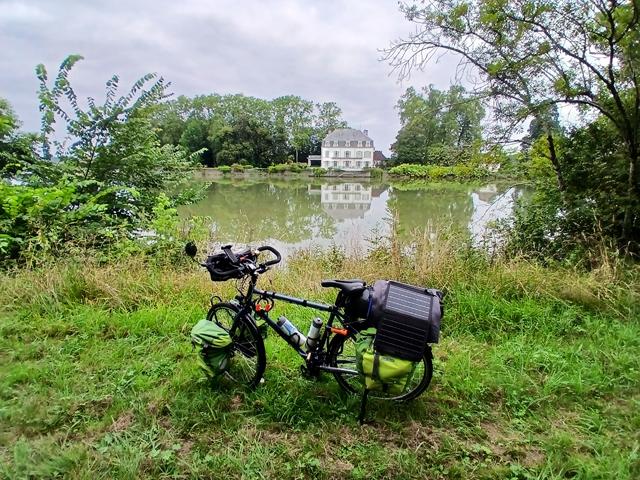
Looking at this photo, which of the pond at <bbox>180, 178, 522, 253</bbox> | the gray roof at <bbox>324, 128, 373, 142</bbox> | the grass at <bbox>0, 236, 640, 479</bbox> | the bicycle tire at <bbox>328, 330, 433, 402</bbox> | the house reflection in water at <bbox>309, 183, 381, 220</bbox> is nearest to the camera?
the grass at <bbox>0, 236, 640, 479</bbox>

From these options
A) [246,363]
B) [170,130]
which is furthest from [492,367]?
[170,130]

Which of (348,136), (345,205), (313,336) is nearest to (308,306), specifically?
(313,336)

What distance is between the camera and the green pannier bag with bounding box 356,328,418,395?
5.64ft

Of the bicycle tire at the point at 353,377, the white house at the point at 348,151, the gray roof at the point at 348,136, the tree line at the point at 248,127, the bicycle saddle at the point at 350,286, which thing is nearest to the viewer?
the bicycle saddle at the point at 350,286

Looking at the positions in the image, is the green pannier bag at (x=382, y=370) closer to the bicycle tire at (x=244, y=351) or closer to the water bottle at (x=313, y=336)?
the water bottle at (x=313, y=336)

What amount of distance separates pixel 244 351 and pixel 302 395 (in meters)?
0.45

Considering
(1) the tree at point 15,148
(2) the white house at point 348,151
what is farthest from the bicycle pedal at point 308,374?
(2) the white house at point 348,151

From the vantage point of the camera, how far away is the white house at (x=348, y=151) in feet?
168

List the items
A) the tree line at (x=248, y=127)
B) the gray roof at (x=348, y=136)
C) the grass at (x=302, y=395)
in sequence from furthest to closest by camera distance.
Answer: the gray roof at (x=348, y=136) → the tree line at (x=248, y=127) → the grass at (x=302, y=395)

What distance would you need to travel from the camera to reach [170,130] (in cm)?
4906

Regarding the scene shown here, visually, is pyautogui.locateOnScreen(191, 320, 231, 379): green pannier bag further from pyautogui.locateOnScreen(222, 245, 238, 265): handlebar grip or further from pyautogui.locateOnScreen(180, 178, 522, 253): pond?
pyautogui.locateOnScreen(180, 178, 522, 253): pond

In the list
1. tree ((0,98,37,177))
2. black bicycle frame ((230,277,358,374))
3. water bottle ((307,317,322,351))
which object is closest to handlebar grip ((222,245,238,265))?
black bicycle frame ((230,277,358,374))

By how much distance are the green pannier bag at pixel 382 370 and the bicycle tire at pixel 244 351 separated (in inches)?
25.9

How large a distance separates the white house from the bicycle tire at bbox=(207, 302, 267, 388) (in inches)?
1969
